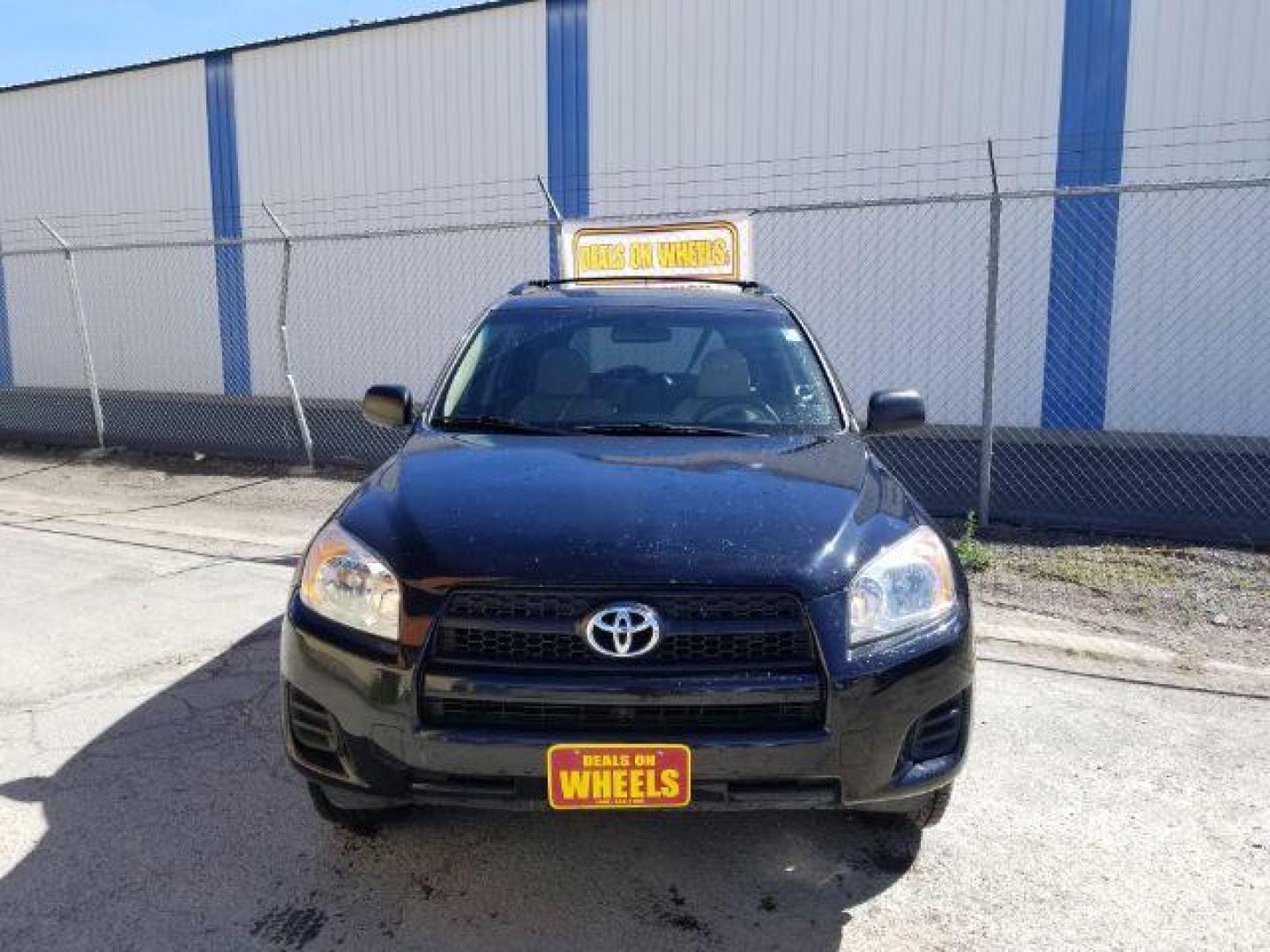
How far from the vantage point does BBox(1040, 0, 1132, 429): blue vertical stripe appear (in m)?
10.7

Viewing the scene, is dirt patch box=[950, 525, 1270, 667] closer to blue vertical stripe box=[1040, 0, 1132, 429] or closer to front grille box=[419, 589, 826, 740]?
front grille box=[419, 589, 826, 740]

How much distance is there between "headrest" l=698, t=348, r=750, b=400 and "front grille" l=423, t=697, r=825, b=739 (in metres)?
1.60

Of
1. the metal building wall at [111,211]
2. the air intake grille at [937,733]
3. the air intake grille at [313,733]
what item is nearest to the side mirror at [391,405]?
the air intake grille at [313,733]

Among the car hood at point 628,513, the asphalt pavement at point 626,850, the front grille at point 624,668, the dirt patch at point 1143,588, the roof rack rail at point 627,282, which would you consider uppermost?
the roof rack rail at point 627,282

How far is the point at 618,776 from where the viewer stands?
95.7 inches

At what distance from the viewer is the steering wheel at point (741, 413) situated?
3.72 meters

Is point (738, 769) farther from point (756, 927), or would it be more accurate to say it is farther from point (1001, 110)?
point (1001, 110)

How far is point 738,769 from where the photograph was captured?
243 centimetres

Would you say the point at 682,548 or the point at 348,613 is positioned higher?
the point at 682,548

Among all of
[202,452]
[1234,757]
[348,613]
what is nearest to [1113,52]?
[1234,757]

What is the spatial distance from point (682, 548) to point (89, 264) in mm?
18019

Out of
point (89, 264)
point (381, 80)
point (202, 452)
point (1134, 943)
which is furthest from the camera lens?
point (89, 264)

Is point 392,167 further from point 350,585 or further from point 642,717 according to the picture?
point 642,717

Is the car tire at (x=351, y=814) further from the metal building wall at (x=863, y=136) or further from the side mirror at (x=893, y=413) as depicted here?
the metal building wall at (x=863, y=136)
